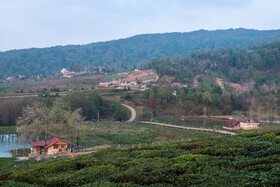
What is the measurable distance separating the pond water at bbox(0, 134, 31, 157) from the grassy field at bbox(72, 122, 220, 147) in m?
7.81

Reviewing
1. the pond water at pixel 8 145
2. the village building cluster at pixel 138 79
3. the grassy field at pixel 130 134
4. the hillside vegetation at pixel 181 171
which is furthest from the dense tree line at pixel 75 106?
the hillside vegetation at pixel 181 171

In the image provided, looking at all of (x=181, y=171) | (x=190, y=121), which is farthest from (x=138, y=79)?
(x=181, y=171)

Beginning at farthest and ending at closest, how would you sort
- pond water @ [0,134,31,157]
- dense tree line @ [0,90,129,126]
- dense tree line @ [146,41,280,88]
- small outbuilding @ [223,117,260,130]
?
dense tree line @ [146,41,280,88] < dense tree line @ [0,90,129,126] < small outbuilding @ [223,117,260,130] < pond water @ [0,134,31,157]

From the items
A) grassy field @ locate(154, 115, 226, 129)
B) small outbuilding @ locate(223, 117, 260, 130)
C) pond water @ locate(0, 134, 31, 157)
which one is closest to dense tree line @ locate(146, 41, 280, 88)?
grassy field @ locate(154, 115, 226, 129)

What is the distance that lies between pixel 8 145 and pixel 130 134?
16610 mm

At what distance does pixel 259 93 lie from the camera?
248ft

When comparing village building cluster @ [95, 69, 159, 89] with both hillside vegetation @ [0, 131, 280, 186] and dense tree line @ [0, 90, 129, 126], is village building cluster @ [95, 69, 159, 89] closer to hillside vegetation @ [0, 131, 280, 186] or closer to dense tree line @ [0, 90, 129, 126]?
dense tree line @ [0, 90, 129, 126]

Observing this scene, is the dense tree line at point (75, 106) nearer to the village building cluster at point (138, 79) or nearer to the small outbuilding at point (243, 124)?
the small outbuilding at point (243, 124)

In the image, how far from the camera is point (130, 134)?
4266 cm

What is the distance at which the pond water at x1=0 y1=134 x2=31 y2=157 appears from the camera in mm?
34062

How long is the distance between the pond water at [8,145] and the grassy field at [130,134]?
7810 mm

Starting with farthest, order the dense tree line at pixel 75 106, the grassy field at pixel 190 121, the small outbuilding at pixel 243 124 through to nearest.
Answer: the dense tree line at pixel 75 106, the grassy field at pixel 190 121, the small outbuilding at pixel 243 124

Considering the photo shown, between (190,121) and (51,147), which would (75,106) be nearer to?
(190,121)

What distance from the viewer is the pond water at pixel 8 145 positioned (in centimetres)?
3406
